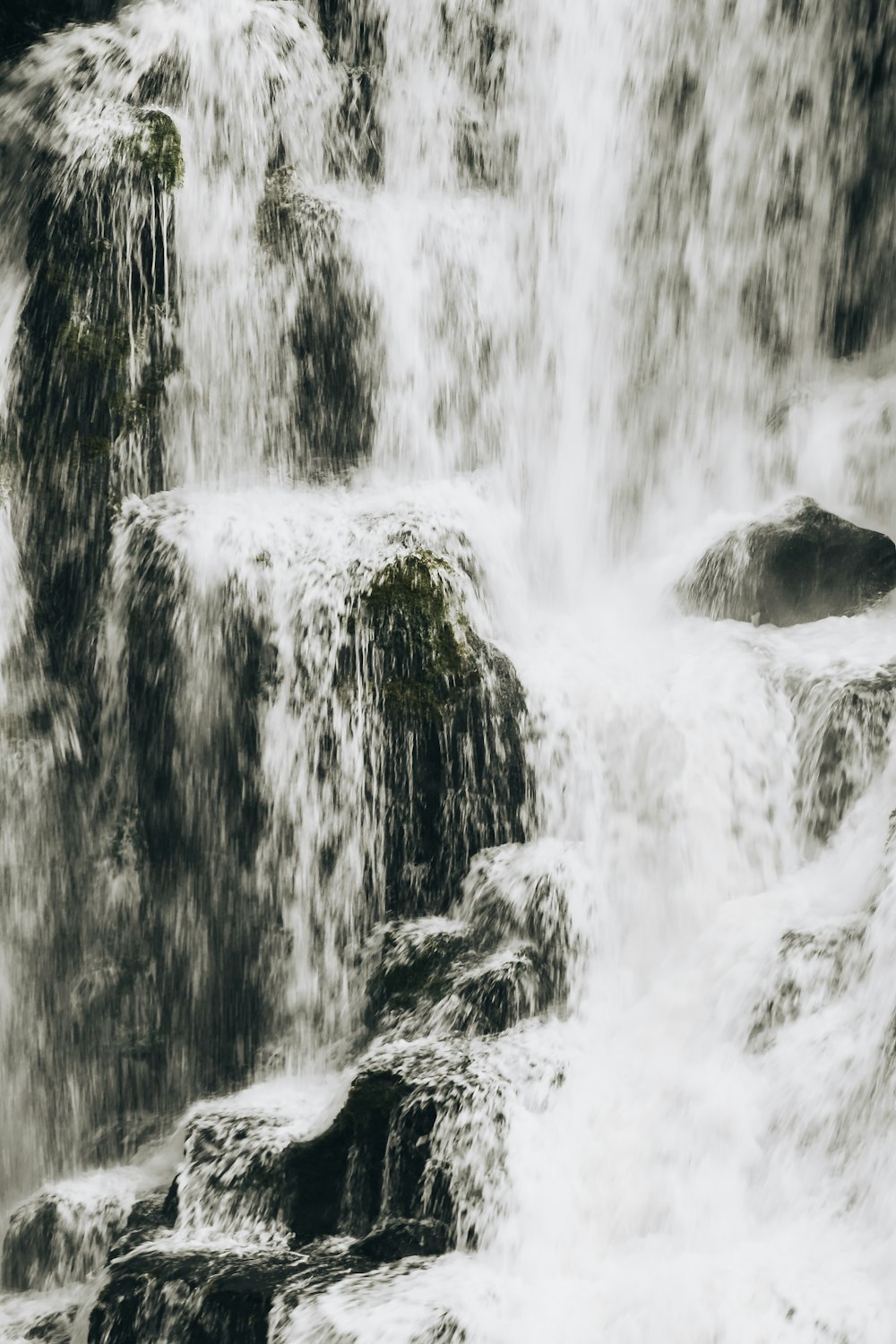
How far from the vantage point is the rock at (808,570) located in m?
9.14

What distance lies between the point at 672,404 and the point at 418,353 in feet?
7.57

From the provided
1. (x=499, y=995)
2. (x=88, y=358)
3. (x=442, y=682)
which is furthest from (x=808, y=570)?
(x=88, y=358)

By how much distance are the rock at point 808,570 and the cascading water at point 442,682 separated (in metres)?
0.14

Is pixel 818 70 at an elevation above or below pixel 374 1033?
above

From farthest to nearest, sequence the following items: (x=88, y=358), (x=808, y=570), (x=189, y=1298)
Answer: (x=88, y=358), (x=808, y=570), (x=189, y=1298)

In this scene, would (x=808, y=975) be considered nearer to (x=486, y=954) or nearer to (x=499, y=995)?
(x=499, y=995)

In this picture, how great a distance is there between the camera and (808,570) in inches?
361

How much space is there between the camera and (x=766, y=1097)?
20.4 feet

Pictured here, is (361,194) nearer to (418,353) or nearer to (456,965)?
(418,353)

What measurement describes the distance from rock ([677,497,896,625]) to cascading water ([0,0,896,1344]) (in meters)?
0.14

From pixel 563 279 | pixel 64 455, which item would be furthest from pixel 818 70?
pixel 64 455

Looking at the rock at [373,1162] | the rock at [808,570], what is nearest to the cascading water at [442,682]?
the rock at [373,1162]

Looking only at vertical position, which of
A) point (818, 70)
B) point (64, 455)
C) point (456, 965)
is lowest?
point (456, 965)

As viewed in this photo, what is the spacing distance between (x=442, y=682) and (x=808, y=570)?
276 cm
